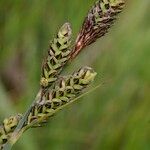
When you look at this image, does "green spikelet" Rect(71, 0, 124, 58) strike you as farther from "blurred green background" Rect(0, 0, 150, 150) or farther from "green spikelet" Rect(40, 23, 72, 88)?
"blurred green background" Rect(0, 0, 150, 150)

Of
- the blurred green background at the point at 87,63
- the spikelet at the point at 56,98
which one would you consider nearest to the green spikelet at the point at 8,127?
the spikelet at the point at 56,98

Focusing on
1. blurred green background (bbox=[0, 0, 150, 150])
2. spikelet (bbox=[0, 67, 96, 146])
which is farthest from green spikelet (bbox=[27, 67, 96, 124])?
blurred green background (bbox=[0, 0, 150, 150])

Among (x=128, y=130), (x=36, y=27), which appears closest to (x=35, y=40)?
(x=36, y=27)

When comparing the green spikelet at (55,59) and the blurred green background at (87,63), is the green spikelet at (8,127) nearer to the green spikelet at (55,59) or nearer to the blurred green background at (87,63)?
the green spikelet at (55,59)

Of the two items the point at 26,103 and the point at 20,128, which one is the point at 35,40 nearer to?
the point at 26,103

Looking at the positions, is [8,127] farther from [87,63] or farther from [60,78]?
[87,63]

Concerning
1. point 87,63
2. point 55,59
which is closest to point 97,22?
point 55,59
